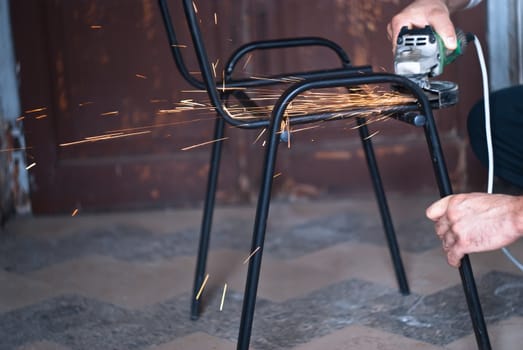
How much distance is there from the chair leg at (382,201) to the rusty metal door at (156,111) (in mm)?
956

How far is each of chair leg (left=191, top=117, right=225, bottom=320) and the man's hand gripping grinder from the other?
460 mm

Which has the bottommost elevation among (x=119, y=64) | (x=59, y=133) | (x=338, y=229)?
(x=338, y=229)

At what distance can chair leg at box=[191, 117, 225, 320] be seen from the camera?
180 cm

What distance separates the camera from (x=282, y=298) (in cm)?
202

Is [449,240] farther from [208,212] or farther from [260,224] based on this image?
[208,212]

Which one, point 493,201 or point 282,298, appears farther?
point 282,298

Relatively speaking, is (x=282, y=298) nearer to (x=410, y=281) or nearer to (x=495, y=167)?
→ (x=410, y=281)

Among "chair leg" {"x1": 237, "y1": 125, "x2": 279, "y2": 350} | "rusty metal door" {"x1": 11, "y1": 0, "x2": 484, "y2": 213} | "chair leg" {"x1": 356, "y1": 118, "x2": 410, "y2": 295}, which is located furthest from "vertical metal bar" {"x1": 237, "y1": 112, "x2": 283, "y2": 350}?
"rusty metal door" {"x1": 11, "y1": 0, "x2": 484, "y2": 213}

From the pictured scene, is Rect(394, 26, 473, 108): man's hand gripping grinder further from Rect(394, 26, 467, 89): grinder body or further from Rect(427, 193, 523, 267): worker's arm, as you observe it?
Rect(427, 193, 523, 267): worker's arm

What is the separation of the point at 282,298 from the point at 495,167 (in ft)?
2.07

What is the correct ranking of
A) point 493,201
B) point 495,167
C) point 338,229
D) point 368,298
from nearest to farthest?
1. point 493,201
2. point 495,167
3. point 368,298
4. point 338,229

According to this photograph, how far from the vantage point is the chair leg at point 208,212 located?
1797mm

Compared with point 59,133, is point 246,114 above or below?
above

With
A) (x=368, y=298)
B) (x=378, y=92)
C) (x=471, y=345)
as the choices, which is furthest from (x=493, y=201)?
(x=368, y=298)
